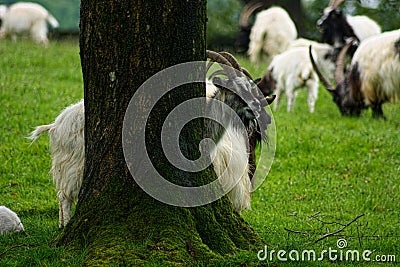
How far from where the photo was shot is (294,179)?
390 inches

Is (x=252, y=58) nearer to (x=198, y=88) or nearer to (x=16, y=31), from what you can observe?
(x=16, y=31)

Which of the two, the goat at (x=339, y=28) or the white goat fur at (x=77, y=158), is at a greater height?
the white goat fur at (x=77, y=158)

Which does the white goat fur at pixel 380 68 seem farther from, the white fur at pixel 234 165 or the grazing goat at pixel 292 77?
the white fur at pixel 234 165

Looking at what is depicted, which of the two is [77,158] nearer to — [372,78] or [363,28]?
[372,78]

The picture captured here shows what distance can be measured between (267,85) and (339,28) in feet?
10.3

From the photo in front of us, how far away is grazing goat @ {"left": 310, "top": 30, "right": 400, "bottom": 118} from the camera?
523 inches

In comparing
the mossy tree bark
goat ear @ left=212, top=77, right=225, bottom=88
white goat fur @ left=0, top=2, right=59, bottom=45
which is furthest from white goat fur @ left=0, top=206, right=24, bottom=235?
white goat fur @ left=0, top=2, right=59, bottom=45

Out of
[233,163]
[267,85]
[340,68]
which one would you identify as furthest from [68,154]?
[340,68]

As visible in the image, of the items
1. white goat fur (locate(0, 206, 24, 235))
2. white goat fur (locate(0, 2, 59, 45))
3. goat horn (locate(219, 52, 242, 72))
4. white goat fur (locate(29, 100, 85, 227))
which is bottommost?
white goat fur (locate(0, 2, 59, 45))

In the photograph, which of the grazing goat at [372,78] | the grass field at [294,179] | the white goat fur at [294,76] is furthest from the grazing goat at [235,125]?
the white goat fur at [294,76]

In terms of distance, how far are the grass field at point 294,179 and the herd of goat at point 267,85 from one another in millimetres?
438

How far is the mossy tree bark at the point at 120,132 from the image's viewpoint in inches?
207

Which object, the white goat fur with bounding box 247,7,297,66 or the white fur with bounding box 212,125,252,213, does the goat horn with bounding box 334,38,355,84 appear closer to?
the white goat fur with bounding box 247,7,297,66

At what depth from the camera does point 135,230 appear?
5.24 m
